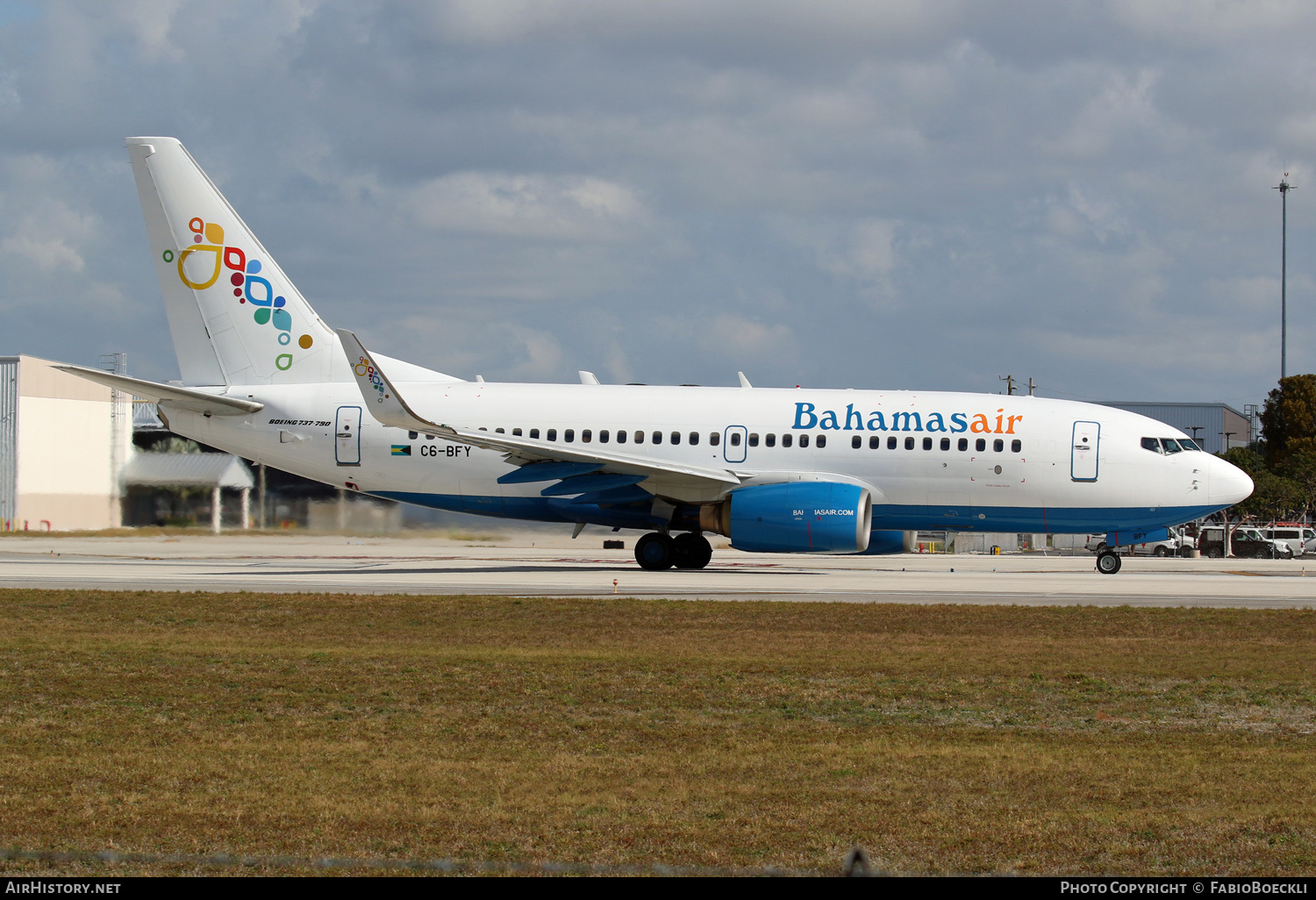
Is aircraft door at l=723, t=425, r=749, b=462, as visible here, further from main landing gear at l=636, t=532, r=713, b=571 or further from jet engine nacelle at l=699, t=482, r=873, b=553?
main landing gear at l=636, t=532, r=713, b=571

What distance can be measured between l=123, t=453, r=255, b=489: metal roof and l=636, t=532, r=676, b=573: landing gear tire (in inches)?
566

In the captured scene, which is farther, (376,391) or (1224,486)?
(1224,486)

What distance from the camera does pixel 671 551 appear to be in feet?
96.7

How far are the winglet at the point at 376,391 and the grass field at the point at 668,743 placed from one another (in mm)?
9298

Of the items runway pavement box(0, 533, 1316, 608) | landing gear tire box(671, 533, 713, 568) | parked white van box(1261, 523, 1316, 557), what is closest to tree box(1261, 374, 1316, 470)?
parked white van box(1261, 523, 1316, 557)

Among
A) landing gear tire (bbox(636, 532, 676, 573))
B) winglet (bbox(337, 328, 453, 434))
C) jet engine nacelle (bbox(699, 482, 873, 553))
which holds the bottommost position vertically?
landing gear tire (bbox(636, 532, 676, 573))

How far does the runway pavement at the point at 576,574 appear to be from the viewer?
22.7m

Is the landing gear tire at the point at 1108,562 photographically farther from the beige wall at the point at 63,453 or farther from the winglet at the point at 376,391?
the beige wall at the point at 63,453

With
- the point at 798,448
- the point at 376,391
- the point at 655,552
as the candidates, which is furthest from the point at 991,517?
the point at 376,391

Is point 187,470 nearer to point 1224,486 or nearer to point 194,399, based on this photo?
point 194,399

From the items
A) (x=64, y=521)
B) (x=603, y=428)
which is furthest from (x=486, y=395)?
(x=64, y=521)

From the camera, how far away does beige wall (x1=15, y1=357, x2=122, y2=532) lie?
131 feet

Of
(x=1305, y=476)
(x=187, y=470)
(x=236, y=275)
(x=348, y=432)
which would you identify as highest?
(x=236, y=275)

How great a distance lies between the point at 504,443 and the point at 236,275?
894 cm
